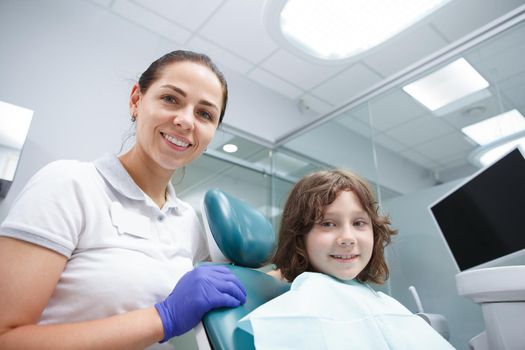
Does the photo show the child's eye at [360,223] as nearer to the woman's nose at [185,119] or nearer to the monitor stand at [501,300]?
the monitor stand at [501,300]

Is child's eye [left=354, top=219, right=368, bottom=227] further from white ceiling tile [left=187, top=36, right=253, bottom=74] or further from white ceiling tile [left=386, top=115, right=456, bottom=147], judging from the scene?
white ceiling tile [left=187, top=36, right=253, bottom=74]

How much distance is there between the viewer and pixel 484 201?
1351 mm

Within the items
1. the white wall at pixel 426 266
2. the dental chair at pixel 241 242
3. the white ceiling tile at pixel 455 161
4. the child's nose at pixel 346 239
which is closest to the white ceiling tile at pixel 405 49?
the white ceiling tile at pixel 455 161

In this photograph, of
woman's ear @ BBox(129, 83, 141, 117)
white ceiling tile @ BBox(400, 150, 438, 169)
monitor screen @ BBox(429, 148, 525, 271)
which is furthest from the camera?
white ceiling tile @ BBox(400, 150, 438, 169)

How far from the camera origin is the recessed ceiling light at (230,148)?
2561mm

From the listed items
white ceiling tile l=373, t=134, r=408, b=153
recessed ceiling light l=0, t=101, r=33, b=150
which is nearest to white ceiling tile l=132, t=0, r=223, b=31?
recessed ceiling light l=0, t=101, r=33, b=150

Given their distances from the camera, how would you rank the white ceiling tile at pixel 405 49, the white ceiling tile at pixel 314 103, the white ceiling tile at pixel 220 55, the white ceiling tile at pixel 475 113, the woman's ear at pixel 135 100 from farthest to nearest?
the white ceiling tile at pixel 314 103 → the white ceiling tile at pixel 220 55 → the white ceiling tile at pixel 405 49 → the white ceiling tile at pixel 475 113 → the woman's ear at pixel 135 100

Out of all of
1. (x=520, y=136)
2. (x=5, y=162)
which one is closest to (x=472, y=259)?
(x=520, y=136)

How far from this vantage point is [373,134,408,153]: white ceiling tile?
2.46 meters

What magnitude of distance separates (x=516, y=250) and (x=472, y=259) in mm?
231

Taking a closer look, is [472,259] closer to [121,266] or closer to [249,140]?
[121,266]

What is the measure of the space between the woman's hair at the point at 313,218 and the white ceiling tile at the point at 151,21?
1.81 meters

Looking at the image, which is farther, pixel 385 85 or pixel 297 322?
pixel 385 85

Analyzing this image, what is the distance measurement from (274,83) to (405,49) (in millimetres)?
1081
